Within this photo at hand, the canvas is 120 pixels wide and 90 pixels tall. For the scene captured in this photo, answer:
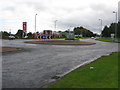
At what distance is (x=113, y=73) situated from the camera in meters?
8.34

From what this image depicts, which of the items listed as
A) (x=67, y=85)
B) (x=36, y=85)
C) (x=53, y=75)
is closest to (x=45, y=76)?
(x=53, y=75)

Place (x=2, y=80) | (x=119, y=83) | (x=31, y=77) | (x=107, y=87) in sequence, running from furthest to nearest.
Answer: (x=31, y=77) → (x=2, y=80) → (x=119, y=83) → (x=107, y=87)

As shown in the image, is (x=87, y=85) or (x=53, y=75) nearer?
(x=87, y=85)

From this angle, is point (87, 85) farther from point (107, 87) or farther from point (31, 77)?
point (31, 77)

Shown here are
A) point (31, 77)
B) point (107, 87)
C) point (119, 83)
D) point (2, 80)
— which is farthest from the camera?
point (31, 77)

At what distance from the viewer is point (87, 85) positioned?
6.48m

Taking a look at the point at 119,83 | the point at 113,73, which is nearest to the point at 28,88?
the point at 119,83

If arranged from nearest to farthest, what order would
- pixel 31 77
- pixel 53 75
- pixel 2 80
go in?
1. pixel 2 80
2. pixel 31 77
3. pixel 53 75

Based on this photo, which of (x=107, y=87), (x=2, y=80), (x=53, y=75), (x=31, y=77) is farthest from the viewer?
(x=53, y=75)

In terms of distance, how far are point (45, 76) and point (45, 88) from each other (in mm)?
2225

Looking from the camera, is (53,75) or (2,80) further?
(53,75)

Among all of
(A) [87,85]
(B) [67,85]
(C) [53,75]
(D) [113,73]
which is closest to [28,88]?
(B) [67,85]

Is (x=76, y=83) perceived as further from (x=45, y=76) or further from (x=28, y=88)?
(x=45, y=76)

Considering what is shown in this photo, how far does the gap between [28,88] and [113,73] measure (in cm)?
373
